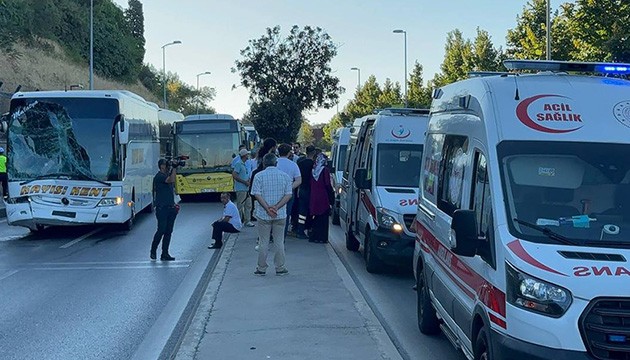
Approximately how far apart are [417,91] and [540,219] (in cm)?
5418

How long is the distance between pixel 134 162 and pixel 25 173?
3.54 metres

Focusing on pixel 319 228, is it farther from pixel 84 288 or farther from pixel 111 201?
pixel 84 288

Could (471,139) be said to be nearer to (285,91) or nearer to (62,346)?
(62,346)

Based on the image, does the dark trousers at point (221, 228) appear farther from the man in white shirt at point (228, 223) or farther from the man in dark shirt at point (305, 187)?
the man in dark shirt at point (305, 187)

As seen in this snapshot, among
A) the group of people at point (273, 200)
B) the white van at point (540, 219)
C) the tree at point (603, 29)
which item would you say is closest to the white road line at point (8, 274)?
the group of people at point (273, 200)

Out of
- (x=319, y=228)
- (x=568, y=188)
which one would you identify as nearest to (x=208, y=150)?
(x=319, y=228)

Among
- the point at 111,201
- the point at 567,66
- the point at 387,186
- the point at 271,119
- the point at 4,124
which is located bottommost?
the point at 111,201

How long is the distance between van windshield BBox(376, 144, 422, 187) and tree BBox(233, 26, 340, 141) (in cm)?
3699

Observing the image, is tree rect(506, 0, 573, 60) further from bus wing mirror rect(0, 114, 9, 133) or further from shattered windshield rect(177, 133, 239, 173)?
bus wing mirror rect(0, 114, 9, 133)

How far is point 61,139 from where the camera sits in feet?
59.7

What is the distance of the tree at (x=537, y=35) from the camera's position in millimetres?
32375

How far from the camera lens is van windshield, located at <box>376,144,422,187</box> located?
13.0m

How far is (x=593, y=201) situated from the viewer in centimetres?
598

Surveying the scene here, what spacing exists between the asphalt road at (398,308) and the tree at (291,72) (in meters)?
35.4
